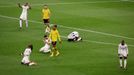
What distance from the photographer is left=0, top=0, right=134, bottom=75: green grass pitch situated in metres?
28.5

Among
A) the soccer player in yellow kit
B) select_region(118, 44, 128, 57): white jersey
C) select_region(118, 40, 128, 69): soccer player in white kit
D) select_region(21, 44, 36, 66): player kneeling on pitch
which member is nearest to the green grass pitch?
select_region(21, 44, 36, 66): player kneeling on pitch

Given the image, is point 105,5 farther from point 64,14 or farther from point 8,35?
point 8,35

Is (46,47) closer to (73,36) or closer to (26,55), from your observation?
(26,55)

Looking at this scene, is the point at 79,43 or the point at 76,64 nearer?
the point at 76,64

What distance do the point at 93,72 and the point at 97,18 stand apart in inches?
758

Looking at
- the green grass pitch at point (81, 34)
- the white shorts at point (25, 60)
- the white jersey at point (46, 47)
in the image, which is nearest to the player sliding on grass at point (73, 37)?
the green grass pitch at point (81, 34)

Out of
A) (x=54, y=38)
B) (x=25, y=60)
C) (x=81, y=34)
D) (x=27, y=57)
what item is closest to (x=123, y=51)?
(x=54, y=38)

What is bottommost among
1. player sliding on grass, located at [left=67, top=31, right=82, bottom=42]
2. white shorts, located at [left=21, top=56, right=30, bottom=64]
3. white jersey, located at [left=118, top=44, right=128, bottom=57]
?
white shorts, located at [left=21, top=56, right=30, bottom=64]

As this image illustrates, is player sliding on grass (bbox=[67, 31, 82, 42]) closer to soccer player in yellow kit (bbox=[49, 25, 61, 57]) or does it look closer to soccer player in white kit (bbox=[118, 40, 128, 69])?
soccer player in yellow kit (bbox=[49, 25, 61, 57])

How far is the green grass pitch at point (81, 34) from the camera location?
93.6 ft

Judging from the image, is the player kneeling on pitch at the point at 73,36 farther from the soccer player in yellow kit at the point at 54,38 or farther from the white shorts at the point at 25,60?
the white shorts at the point at 25,60

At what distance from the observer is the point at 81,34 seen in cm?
3869

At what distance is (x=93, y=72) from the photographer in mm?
27625

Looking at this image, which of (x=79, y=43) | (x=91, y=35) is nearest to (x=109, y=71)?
(x=79, y=43)
